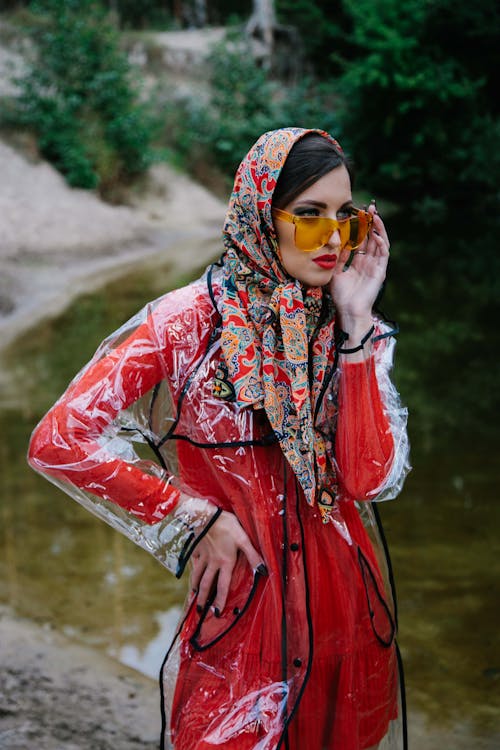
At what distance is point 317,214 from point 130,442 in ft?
1.90

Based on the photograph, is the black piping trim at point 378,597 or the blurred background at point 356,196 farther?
the blurred background at point 356,196

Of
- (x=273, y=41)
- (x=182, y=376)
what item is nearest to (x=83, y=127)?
(x=273, y=41)

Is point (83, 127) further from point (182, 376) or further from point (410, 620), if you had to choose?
point (182, 376)

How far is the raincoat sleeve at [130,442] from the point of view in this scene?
176 cm

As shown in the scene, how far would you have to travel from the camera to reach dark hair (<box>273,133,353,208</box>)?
1.72 metres

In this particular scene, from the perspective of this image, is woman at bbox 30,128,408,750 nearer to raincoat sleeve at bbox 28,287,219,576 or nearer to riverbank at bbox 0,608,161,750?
raincoat sleeve at bbox 28,287,219,576

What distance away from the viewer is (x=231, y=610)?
5.78 feet

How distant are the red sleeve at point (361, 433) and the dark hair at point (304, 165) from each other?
1.12 ft

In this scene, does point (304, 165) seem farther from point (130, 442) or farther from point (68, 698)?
point (68, 698)

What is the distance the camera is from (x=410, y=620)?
13.6 ft

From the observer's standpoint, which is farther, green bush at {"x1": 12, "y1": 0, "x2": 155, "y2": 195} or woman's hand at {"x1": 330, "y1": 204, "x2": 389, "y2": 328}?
green bush at {"x1": 12, "y1": 0, "x2": 155, "y2": 195}

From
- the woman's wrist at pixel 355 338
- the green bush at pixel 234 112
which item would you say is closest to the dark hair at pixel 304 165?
the woman's wrist at pixel 355 338

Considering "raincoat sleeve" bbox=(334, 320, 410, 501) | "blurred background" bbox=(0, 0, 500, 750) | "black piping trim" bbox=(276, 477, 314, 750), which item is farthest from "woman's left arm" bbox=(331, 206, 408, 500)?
"blurred background" bbox=(0, 0, 500, 750)

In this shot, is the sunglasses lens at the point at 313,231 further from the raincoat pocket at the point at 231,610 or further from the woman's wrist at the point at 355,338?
the raincoat pocket at the point at 231,610
